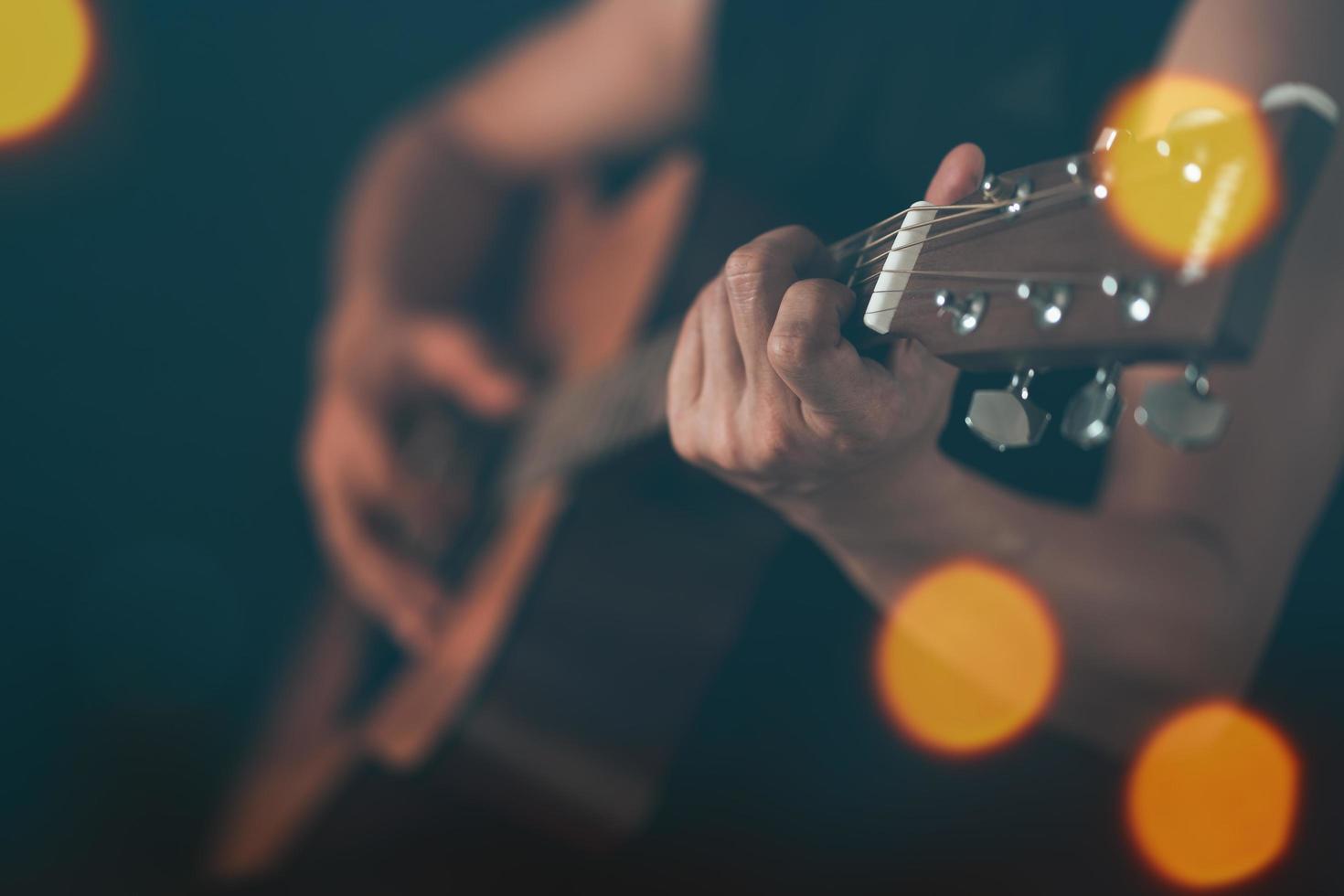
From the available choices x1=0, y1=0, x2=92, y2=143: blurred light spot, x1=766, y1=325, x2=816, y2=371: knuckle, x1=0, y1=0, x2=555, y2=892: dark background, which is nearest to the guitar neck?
x1=766, y1=325, x2=816, y2=371: knuckle

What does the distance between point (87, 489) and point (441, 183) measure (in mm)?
572

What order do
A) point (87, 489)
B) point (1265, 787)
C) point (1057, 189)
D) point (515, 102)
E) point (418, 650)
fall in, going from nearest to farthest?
1. point (1057, 189)
2. point (1265, 787)
3. point (418, 650)
4. point (515, 102)
5. point (87, 489)

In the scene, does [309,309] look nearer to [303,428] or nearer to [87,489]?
[303,428]

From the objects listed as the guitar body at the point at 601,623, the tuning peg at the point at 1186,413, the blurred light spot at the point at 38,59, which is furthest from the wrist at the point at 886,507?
the blurred light spot at the point at 38,59

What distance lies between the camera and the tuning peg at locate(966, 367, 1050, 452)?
271 millimetres

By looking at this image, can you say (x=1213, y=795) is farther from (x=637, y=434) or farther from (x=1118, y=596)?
(x=637, y=434)

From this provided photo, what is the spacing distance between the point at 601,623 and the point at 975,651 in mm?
311

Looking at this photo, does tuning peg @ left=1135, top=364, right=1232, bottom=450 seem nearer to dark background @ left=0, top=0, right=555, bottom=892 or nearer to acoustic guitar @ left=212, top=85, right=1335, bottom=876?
acoustic guitar @ left=212, top=85, right=1335, bottom=876

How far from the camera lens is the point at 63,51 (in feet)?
3.67

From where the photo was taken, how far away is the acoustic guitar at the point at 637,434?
0.25m

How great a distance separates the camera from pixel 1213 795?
51 centimetres

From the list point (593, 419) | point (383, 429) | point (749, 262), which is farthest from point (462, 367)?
point (749, 262)

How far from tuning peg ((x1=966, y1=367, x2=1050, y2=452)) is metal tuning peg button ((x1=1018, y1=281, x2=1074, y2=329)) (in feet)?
0.06

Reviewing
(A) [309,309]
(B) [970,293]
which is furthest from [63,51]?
(B) [970,293]
